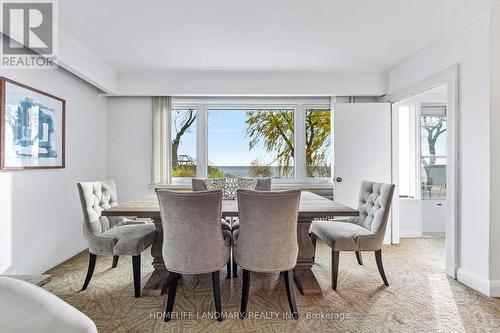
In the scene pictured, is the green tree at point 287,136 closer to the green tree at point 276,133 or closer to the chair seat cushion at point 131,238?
the green tree at point 276,133

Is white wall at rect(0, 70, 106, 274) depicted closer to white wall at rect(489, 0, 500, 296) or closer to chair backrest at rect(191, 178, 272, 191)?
chair backrest at rect(191, 178, 272, 191)

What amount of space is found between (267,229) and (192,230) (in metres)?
0.53

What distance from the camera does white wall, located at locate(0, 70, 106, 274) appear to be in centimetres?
239

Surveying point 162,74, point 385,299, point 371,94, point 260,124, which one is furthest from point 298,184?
point 162,74

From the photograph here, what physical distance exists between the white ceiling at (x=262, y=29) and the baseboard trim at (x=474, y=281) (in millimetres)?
2368

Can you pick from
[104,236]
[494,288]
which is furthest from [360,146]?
[104,236]

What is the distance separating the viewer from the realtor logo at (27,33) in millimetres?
2164

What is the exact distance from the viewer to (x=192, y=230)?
1891 millimetres

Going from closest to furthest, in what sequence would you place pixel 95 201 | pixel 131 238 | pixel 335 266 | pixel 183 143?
pixel 131 238, pixel 335 266, pixel 95 201, pixel 183 143

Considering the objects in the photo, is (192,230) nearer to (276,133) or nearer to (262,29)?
(262,29)

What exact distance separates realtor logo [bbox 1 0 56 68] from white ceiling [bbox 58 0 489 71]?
0.15 meters

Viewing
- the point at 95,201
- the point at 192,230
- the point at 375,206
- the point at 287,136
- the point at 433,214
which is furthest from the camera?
the point at 433,214

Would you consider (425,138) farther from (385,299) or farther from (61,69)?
(61,69)

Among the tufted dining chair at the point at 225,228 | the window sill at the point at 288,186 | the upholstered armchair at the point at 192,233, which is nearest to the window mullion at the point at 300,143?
the window sill at the point at 288,186
